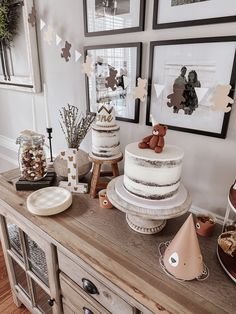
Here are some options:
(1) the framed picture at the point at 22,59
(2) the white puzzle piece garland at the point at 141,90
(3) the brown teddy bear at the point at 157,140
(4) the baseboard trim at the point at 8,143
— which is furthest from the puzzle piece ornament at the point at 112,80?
(4) the baseboard trim at the point at 8,143

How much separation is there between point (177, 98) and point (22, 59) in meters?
1.21

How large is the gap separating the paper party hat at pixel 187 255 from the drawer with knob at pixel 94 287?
18 centimetres

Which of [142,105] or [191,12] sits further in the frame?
[142,105]

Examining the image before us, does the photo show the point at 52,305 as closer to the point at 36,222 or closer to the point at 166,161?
the point at 36,222

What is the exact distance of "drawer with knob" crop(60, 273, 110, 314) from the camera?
2.63ft

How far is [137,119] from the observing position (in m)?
1.08

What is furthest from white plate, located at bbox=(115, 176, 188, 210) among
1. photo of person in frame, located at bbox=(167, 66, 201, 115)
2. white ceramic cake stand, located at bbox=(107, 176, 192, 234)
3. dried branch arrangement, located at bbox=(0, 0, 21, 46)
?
dried branch arrangement, located at bbox=(0, 0, 21, 46)

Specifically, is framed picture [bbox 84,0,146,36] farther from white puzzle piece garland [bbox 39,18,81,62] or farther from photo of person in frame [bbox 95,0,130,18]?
white puzzle piece garland [bbox 39,18,81,62]

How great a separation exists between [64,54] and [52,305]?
1248 mm

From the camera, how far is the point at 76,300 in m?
0.88

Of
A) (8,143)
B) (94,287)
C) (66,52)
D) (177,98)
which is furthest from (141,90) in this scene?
(8,143)

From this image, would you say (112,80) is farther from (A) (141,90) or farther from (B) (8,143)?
(B) (8,143)

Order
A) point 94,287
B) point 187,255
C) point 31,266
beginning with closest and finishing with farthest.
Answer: point 187,255 < point 94,287 < point 31,266

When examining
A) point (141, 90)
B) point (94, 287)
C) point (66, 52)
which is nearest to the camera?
point (94, 287)
